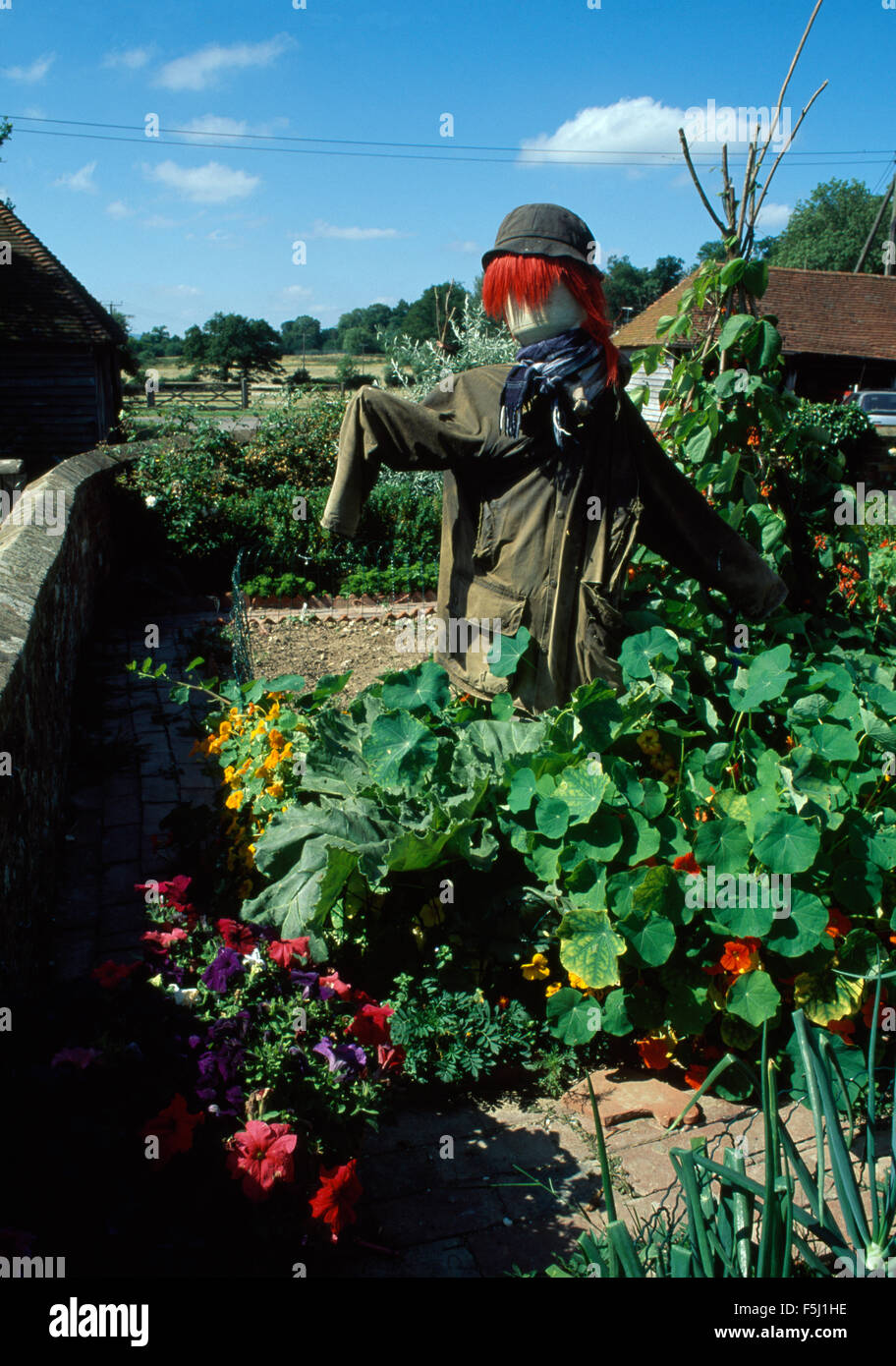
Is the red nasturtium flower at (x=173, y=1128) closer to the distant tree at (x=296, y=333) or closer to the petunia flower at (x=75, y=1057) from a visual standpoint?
the petunia flower at (x=75, y=1057)

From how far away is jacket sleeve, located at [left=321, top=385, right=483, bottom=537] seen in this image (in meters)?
2.51

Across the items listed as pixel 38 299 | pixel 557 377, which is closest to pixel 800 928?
pixel 557 377

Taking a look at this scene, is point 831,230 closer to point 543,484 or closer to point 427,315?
point 427,315

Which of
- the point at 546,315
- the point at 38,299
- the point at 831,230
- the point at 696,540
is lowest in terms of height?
the point at 696,540

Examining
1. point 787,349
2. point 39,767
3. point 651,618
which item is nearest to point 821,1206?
point 651,618

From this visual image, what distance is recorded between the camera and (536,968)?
2.51 metres

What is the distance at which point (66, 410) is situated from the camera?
61.4ft

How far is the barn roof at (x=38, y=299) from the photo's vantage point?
59.9 feet

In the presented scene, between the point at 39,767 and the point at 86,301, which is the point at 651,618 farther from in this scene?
the point at 86,301

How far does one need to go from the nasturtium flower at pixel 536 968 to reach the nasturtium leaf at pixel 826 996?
25.1 inches

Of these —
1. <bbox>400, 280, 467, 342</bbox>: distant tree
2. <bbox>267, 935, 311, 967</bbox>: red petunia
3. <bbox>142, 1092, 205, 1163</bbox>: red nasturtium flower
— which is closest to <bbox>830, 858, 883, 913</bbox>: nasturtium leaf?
<bbox>267, 935, 311, 967</bbox>: red petunia

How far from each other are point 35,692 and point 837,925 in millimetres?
2746

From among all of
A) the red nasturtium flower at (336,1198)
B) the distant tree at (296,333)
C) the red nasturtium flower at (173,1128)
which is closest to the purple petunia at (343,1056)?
the red nasturtium flower at (336,1198)

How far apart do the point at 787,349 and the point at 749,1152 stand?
2767cm
